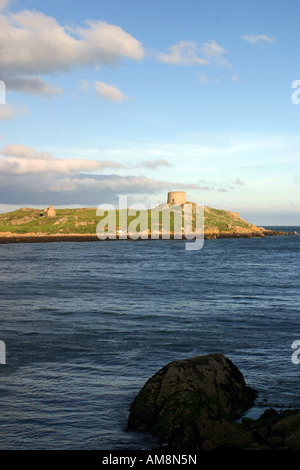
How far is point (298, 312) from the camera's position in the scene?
31500mm

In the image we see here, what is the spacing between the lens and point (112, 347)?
22.5m

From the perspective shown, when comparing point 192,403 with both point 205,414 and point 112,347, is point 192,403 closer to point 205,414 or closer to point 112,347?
point 205,414

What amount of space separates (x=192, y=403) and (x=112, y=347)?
9.96m

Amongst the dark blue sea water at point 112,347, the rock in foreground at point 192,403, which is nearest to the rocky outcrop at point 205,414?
the rock in foreground at point 192,403

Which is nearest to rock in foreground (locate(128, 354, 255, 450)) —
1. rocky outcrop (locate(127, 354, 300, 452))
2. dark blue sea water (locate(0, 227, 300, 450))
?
rocky outcrop (locate(127, 354, 300, 452))

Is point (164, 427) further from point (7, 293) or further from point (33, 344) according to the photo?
point (7, 293)

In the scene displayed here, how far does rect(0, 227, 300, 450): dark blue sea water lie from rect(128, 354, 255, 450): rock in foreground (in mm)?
645

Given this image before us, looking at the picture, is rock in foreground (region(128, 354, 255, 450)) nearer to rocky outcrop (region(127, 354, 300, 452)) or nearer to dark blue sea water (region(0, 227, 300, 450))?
rocky outcrop (region(127, 354, 300, 452))

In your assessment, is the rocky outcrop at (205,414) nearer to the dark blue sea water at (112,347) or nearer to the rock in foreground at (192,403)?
the rock in foreground at (192,403)

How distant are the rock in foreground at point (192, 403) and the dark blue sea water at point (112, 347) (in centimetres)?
64

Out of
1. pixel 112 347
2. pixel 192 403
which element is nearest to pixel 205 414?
pixel 192 403

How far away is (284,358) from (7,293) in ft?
95.8
